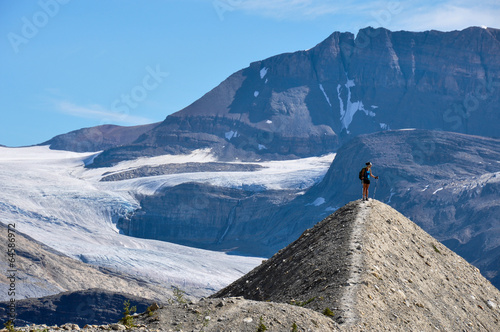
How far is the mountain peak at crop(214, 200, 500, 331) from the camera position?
2505 cm

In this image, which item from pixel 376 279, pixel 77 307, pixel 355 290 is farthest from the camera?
pixel 77 307

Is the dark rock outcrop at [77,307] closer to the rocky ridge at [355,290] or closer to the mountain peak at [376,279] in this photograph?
the mountain peak at [376,279]

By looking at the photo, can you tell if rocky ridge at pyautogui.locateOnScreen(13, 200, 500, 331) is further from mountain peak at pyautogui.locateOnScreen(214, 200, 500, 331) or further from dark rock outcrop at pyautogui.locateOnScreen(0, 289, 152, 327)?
dark rock outcrop at pyautogui.locateOnScreen(0, 289, 152, 327)

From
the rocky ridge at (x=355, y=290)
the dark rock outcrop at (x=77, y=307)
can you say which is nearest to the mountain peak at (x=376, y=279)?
the rocky ridge at (x=355, y=290)

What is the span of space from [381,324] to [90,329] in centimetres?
743

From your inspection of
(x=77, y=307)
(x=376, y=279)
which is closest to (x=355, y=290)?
(x=376, y=279)

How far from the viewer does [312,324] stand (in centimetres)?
2223

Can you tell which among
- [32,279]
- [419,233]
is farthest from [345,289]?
[32,279]

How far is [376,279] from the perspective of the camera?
26547 millimetres

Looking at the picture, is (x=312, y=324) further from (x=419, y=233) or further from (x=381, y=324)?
(x=419, y=233)

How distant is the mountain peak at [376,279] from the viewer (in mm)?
25047

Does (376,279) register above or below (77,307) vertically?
above

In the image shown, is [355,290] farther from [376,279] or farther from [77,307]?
[77,307]

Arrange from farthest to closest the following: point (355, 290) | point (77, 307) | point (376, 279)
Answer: point (77, 307) → point (376, 279) → point (355, 290)
